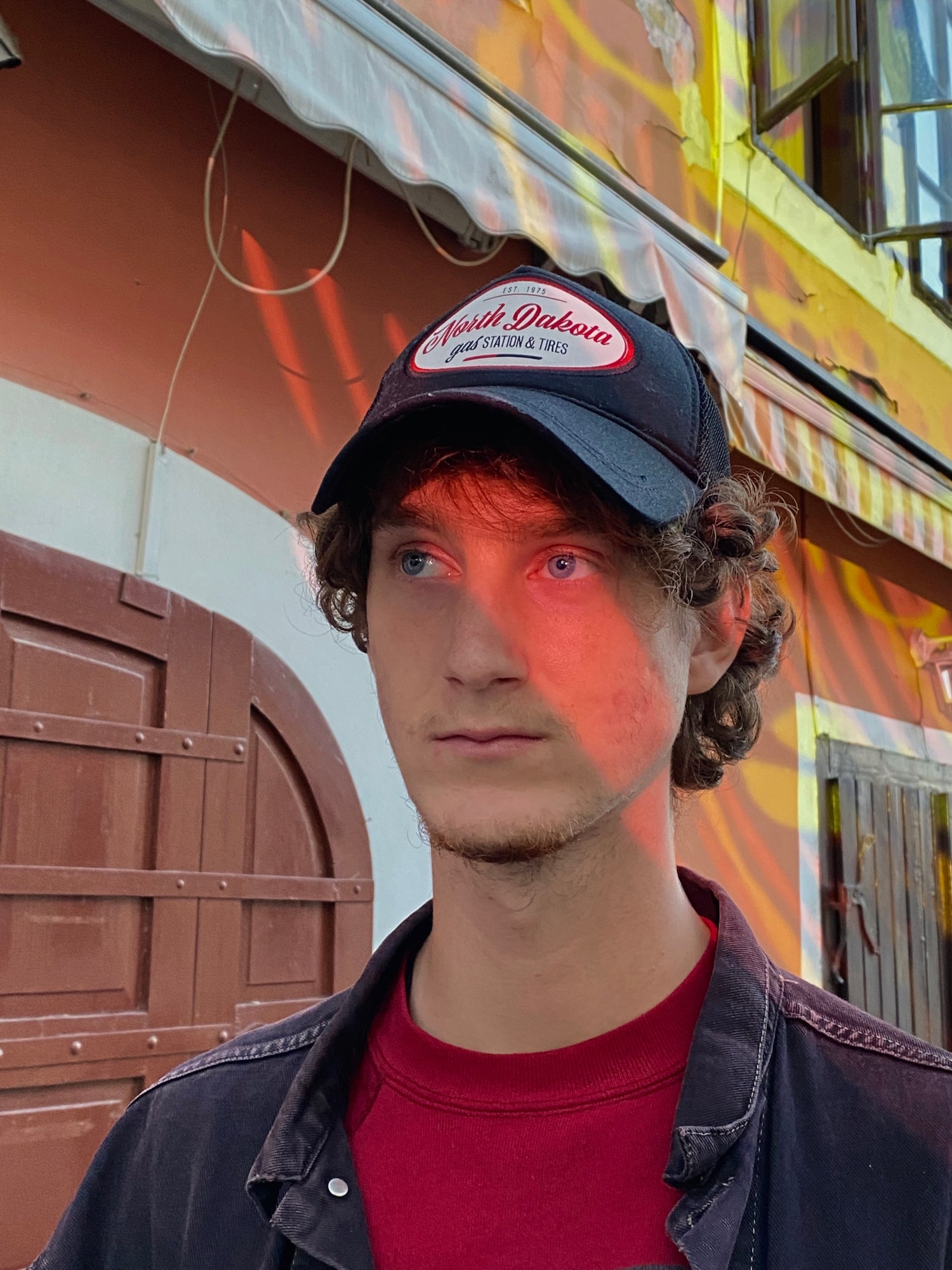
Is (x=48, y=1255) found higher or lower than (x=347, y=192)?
lower

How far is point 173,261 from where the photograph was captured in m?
2.81

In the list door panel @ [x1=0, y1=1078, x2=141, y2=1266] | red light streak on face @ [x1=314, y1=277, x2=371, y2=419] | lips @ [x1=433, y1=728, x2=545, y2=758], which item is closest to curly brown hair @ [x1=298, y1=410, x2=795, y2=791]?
lips @ [x1=433, y1=728, x2=545, y2=758]

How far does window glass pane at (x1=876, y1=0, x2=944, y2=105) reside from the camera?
5.43 m

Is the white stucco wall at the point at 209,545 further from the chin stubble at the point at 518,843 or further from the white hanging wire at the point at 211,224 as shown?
the chin stubble at the point at 518,843

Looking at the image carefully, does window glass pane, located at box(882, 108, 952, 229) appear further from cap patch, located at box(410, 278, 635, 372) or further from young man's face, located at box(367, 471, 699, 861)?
young man's face, located at box(367, 471, 699, 861)

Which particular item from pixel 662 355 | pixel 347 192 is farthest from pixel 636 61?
pixel 662 355

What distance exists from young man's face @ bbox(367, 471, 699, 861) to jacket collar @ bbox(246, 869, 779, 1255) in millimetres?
222

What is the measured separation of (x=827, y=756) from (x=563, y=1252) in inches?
179

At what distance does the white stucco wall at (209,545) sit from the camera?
243 centimetres

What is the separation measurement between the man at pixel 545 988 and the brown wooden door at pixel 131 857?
1037 mm

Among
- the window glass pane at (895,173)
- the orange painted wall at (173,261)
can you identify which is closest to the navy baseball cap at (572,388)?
the orange painted wall at (173,261)

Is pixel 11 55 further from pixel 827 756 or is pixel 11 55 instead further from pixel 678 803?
pixel 827 756

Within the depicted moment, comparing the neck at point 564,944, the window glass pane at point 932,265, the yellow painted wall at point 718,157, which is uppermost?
the window glass pane at point 932,265

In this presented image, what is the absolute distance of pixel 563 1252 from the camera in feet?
3.35
